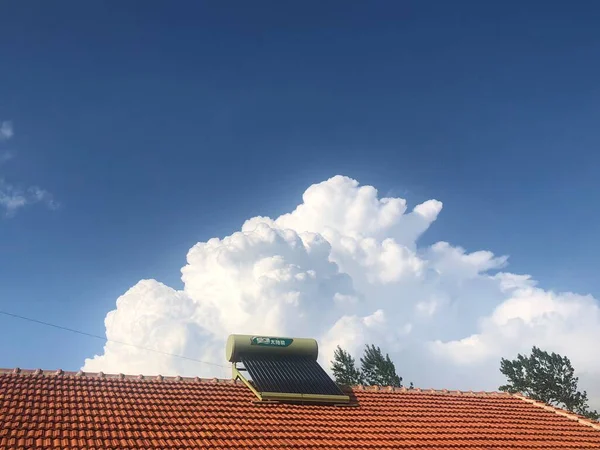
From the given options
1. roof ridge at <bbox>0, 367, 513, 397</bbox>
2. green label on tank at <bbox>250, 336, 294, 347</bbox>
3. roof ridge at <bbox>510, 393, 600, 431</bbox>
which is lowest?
roof ridge at <bbox>510, 393, 600, 431</bbox>

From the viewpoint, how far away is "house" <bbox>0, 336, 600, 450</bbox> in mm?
11359

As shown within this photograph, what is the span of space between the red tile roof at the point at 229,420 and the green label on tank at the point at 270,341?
5.24 feet

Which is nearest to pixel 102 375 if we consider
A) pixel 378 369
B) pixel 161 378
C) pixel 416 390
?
pixel 161 378

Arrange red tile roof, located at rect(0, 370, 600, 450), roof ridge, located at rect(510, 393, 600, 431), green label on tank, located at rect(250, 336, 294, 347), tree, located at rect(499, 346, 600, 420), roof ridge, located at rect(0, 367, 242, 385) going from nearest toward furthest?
red tile roof, located at rect(0, 370, 600, 450), roof ridge, located at rect(0, 367, 242, 385), green label on tank, located at rect(250, 336, 294, 347), roof ridge, located at rect(510, 393, 600, 431), tree, located at rect(499, 346, 600, 420)

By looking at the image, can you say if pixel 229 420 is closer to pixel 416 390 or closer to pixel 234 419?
pixel 234 419

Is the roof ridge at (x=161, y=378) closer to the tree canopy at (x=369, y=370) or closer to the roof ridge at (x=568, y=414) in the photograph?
the roof ridge at (x=568, y=414)

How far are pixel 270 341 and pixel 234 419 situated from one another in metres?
4.06

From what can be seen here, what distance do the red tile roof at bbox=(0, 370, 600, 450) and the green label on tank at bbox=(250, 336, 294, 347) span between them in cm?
160

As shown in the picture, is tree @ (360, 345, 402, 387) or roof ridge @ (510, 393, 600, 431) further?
tree @ (360, 345, 402, 387)

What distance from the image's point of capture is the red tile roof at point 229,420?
37.2ft

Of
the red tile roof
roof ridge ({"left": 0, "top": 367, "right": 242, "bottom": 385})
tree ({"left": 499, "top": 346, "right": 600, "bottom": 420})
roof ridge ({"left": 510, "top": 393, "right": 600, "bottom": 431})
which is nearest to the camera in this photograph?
the red tile roof

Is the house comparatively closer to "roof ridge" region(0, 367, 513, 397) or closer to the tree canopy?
"roof ridge" region(0, 367, 513, 397)

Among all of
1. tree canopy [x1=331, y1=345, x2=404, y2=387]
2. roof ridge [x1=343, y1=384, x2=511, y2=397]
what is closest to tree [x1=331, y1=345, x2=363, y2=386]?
tree canopy [x1=331, y1=345, x2=404, y2=387]

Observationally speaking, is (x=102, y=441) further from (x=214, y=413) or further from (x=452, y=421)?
(x=452, y=421)
